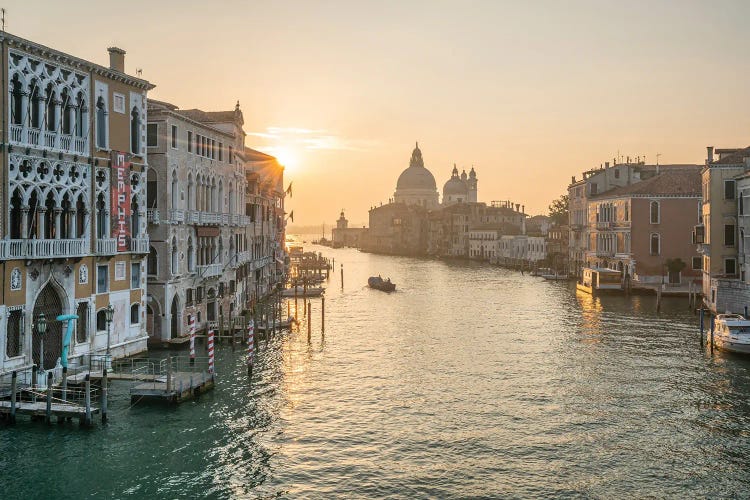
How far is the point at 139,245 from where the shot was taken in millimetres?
28828

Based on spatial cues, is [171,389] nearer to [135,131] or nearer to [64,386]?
[64,386]

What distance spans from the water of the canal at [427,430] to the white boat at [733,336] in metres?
0.78

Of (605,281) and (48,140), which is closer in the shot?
(48,140)

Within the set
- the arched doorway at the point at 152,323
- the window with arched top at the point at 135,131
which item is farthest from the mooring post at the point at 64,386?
the window with arched top at the point at 135,131

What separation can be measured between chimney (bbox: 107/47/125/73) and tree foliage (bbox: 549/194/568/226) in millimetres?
97055

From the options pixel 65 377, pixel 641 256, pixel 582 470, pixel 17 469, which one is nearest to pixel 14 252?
pixel 65 377

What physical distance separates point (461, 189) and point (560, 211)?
70617 mm

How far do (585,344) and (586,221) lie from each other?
142 ft

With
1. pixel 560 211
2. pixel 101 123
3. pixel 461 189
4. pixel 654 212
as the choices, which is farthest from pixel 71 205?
pixel 461 189

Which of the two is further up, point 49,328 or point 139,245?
point 139,245

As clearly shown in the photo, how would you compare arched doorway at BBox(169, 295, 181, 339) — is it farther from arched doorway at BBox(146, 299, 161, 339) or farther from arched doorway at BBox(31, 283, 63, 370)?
arched doorway at BBox(31, 283, 63, 370)

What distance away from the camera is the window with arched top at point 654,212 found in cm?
6100

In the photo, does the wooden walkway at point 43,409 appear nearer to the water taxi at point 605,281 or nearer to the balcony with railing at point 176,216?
the balcony with railing at point 176,216

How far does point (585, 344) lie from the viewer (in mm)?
35281
